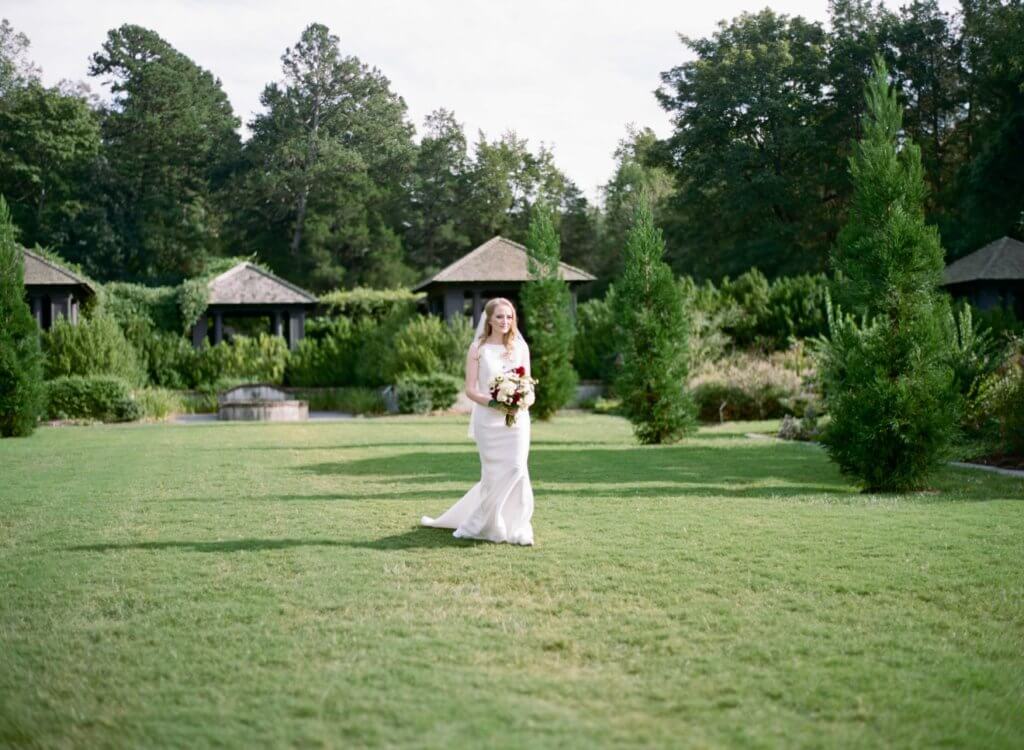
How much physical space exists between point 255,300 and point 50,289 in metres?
7.60

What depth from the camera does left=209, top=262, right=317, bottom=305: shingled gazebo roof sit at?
38.6 meters

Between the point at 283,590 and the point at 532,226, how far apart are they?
1983 cm

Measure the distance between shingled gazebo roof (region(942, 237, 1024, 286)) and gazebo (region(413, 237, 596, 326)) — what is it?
532 inches

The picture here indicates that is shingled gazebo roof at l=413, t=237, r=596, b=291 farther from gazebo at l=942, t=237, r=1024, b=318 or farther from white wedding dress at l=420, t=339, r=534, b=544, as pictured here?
white wedding dress at l=420, t=339, r=534, b=544

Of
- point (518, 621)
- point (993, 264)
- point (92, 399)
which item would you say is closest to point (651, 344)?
point (518, 621)

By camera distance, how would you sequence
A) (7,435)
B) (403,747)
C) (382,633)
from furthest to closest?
(7,435), (382,633), (403,747)

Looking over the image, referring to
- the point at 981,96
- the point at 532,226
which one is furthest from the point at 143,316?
the point at 981,96

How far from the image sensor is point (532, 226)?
25.1m

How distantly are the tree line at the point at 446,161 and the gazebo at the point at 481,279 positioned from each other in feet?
6.61

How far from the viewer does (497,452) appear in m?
7.90

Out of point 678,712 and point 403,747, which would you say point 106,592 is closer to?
point 403,747

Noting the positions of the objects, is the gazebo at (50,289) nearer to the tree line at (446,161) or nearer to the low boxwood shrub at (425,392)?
the tree line at (446,161)

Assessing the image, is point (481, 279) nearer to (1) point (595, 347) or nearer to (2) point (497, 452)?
(1) point (595, 347)

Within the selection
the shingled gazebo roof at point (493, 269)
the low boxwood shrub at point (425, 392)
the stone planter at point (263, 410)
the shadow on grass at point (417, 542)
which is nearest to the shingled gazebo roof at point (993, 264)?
the shingled gazebo roof at point (493, 269)
